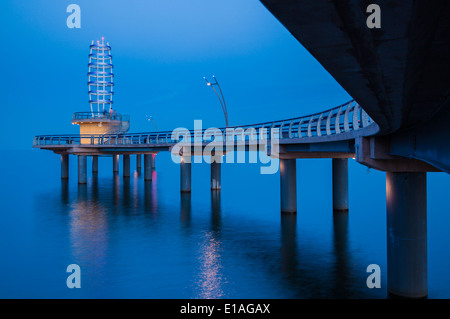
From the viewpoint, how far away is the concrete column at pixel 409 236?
12625mm

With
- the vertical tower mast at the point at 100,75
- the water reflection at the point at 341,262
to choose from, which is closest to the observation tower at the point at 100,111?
the vertical tower mast at the point at 100,75

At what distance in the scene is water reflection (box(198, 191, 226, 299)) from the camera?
48.3ft

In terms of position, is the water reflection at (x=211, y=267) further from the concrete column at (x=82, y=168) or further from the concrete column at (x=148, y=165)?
Result: the concrete column at (x=82, y=168)

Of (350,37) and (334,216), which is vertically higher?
(350,37)

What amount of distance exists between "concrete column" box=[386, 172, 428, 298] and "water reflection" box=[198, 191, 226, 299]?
542 cm

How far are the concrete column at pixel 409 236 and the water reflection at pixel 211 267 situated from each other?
213 inches

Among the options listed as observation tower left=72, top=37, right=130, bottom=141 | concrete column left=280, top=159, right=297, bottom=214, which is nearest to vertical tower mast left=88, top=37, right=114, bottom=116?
observation tower left=72, top=37, right=130, bottom=141

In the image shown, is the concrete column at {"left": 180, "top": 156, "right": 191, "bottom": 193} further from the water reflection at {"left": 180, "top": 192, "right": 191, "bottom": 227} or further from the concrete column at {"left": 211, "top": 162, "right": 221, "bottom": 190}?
the concrete column at {"left": 211, "top": 162, "right": 221, "bottom": 190}

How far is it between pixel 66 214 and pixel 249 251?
1702cm

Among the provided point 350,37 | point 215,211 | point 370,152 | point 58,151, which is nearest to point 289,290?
point 370,152

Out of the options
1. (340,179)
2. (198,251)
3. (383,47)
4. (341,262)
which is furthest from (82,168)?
(383,47)

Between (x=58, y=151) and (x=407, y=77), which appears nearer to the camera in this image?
(x=407, y=77)

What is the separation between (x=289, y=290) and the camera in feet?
48.5
